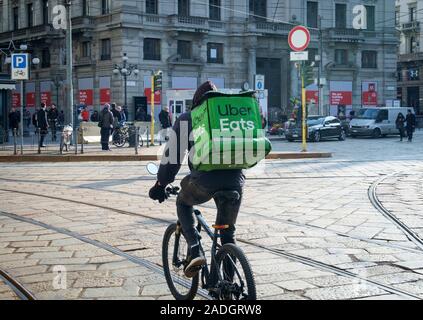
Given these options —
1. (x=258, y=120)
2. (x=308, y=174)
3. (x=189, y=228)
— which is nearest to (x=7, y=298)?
(x=189, y=228)

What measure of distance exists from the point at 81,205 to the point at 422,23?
5499 cm

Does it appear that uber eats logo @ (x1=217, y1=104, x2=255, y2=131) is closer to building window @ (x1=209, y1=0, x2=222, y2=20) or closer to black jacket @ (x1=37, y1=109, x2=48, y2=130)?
black jacket @ (x1=37, y1=109, x2=48, y2=130)

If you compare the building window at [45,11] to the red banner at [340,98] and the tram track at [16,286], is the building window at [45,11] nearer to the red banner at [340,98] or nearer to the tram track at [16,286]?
the red banner at [340,98]

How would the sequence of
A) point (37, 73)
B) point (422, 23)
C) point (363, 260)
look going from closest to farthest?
point (363, 260)
point (37, 73)
point (422, 23)

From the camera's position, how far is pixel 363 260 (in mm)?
5598

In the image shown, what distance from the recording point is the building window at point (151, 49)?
1515 inches

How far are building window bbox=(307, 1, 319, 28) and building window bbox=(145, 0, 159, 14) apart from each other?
11.4 meters

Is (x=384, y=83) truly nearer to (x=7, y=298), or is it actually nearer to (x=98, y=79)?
(x=98, y=79)

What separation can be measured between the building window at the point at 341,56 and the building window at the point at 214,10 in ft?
30.8

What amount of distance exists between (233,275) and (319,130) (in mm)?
25108

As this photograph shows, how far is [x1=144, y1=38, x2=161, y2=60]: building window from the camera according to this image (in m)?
38.5

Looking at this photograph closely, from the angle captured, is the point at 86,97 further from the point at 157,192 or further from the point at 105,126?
the point at 157,192

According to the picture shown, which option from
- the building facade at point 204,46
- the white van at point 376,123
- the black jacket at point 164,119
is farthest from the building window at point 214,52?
the black jacket at point 164,119

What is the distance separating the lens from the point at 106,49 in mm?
39031
